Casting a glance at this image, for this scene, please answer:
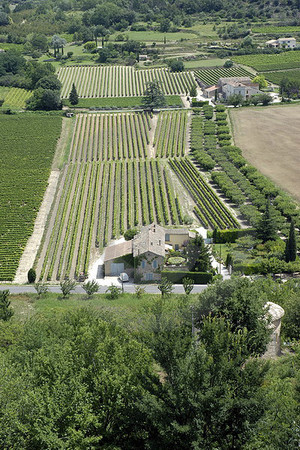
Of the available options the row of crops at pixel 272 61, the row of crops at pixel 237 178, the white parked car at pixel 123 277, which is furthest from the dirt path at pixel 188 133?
the white parked car at pixel 123 277

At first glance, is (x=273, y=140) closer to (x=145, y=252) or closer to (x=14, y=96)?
(x=145, y=252)

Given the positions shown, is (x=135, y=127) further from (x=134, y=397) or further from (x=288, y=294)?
(x=134, y=397)

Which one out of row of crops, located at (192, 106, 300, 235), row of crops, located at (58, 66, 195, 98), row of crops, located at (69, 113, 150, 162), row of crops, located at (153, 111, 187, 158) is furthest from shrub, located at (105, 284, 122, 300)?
row of crops, located at (58, 66, 195, 98)

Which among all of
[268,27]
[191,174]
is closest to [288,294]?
[191,174]

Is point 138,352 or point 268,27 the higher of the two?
point 138,352

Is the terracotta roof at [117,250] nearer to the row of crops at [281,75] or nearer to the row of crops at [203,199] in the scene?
the row of crops at [203,199]

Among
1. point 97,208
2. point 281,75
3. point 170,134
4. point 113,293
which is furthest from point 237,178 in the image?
point 281,75
